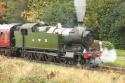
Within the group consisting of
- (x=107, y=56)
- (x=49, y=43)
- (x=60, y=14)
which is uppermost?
(x=60, y=14)

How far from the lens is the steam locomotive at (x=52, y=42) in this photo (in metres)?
23.4

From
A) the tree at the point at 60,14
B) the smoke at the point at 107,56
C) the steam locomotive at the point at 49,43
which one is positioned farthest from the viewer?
the tree at the point at 60,14

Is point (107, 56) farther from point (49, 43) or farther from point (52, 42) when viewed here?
point (49, 43)

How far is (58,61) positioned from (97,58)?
2.51 m

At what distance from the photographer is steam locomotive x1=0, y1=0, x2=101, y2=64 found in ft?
76.8

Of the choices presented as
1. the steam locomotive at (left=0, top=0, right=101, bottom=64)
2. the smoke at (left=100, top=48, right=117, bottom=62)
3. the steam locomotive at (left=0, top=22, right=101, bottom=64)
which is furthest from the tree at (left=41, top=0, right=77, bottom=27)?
the smoke at (left=100, top=48, right=117, bottom=62)

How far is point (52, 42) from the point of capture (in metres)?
24.6

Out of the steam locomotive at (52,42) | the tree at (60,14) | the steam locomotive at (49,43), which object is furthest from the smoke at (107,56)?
the tree at (60,14)

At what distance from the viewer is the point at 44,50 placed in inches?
1009

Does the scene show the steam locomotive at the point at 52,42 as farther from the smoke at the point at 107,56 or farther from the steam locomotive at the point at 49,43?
the smoke at the point at 107,56

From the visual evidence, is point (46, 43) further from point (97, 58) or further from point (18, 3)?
point (18, 3)

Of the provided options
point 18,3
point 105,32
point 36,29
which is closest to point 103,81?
point 36,29

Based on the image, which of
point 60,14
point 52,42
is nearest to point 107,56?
point 52,42

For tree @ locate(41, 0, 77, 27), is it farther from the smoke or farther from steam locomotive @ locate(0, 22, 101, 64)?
the smoke
